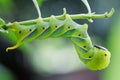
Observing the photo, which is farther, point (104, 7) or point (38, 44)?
point (104, 7)

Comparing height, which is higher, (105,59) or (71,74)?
(71,74)

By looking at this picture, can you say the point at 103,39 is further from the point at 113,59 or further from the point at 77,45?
the point at 77,45

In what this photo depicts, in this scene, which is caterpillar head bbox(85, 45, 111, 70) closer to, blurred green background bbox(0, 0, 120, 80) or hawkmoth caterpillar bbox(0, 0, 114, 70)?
hawkmoth caterpillar bbox(0, 0, 114, 70)

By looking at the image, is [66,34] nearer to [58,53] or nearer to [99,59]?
[99,59]

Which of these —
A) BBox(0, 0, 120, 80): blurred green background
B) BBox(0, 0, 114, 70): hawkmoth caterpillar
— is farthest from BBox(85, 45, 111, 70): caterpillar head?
BBox(0, 0, 120, 80): blurred green background

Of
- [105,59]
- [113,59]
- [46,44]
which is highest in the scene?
[46,44]

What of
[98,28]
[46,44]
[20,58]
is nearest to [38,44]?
[46,44]
